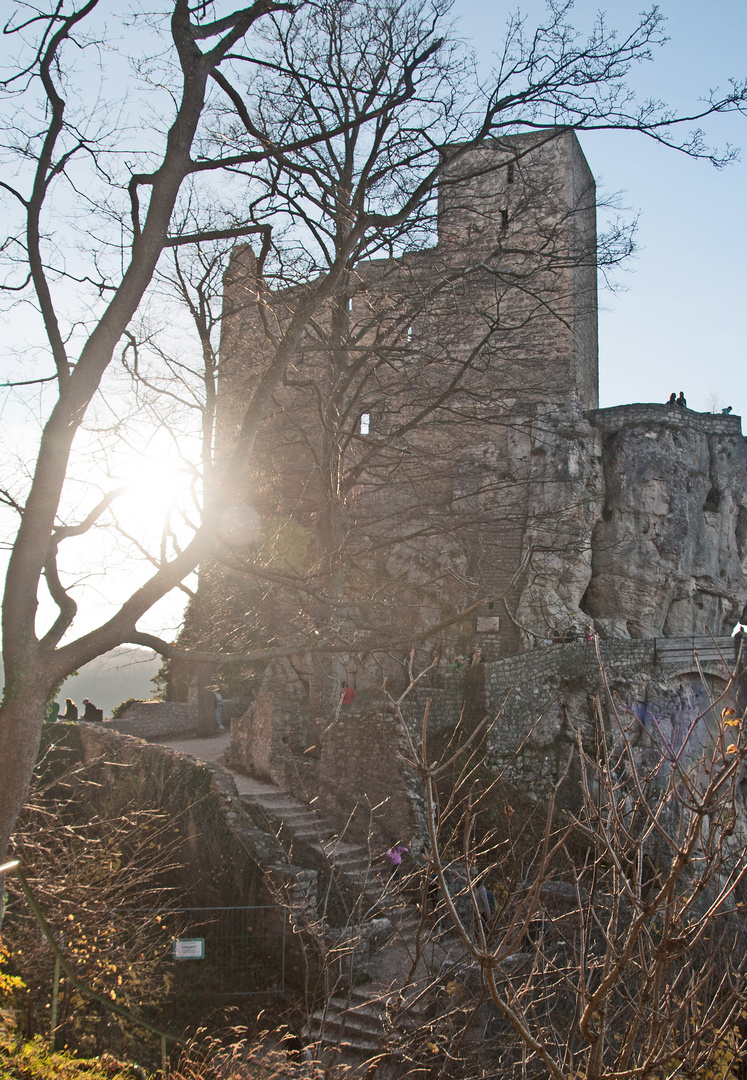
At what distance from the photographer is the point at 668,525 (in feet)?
68.0

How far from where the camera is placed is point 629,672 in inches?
638

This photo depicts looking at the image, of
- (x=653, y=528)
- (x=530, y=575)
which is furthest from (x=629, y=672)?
(x=653, y=528)

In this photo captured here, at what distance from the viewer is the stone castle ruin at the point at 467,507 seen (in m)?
9.87

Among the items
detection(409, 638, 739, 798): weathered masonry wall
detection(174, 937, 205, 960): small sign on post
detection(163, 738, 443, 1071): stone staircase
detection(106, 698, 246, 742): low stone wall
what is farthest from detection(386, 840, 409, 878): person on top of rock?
detection(106, 698, 246, 742): low stone wall

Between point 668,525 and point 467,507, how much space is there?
6.65m

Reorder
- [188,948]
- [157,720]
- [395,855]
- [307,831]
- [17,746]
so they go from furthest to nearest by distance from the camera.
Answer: [157,720] < [307,831] < [395,855] < [188,948] < [17,746]

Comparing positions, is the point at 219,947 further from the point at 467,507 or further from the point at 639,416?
the point at 639,416

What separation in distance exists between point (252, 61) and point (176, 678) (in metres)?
17.7

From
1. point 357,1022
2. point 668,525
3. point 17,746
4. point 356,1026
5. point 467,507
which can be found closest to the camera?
point 17,746

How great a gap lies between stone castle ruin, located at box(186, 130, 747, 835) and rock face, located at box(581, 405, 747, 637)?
6cm

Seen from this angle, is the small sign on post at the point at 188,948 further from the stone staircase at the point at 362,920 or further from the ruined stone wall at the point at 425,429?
the ruined stone wall at the point at 425,429

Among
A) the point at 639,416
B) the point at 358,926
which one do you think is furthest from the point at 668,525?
the point at 358,926

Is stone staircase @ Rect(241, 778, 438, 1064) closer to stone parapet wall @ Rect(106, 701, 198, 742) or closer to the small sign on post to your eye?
the small sign on post

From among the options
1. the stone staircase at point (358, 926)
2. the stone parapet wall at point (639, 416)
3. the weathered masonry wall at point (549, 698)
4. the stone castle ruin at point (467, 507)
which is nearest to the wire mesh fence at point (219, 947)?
the stone staircase at point (358, 926)
